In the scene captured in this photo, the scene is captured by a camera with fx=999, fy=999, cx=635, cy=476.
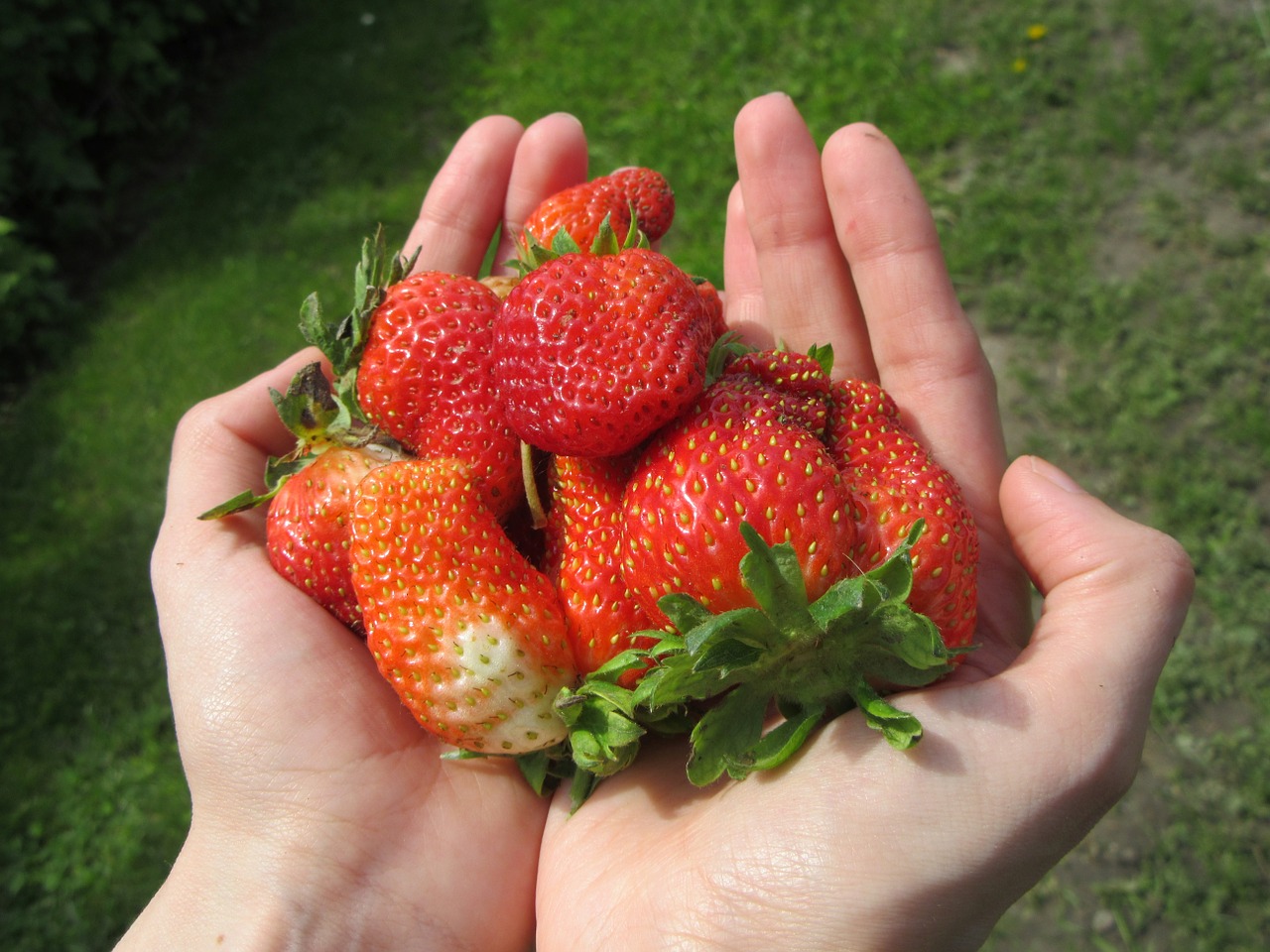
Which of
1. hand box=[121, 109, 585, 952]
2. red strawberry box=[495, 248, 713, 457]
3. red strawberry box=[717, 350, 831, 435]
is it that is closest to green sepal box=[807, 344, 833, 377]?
red strawberry box=[717, 350, 831, 435]

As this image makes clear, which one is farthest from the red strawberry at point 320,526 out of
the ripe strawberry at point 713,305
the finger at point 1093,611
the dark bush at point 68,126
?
the dark bush at point 68,126

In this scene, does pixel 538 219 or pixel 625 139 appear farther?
pixel 625 139

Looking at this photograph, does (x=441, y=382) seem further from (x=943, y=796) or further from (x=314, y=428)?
(x=943, y=796)

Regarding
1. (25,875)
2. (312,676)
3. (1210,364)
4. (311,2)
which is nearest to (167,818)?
(25,875)

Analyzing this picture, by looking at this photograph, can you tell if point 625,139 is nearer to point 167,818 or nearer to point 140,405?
point 140,405

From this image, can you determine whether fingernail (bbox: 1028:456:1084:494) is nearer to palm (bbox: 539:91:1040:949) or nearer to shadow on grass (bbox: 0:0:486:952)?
palm (bbox: 539:91:1040:949)

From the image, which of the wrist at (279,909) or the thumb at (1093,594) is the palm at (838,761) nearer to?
the thumb at (1093,594)
